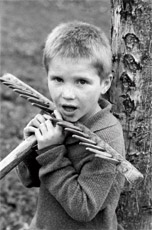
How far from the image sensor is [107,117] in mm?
2818

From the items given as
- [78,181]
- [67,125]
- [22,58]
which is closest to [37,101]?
[67,125]

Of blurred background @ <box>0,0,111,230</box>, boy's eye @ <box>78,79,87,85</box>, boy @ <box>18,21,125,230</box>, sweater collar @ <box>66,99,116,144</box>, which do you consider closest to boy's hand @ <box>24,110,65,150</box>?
boy @ <box>18,21,125,230</box>

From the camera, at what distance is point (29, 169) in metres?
3.03

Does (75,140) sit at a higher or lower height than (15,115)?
higher

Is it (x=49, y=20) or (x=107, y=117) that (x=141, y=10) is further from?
(x=49, y=20)

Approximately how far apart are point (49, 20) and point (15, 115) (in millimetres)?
6520

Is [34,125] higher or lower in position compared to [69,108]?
lower

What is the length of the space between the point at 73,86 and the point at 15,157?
1.72 feet

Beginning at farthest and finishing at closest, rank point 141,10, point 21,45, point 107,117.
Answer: point 21,45
point 141,10
point 107,117

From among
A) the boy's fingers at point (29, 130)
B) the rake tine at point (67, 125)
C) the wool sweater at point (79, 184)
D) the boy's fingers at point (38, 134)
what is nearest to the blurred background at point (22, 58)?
the wool sweater at point (79, 184)

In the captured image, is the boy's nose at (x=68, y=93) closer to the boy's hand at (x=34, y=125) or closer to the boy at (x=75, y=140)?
the boy at (x=75, y=140)

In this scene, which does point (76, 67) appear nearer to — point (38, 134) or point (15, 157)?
point (38, 134)

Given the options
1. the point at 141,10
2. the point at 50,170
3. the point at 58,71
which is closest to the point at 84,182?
the point at 50,170

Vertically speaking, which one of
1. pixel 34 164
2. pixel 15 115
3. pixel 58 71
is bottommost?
pixel 15 115
